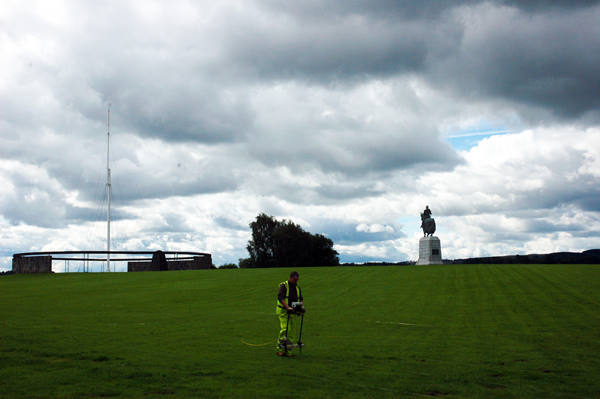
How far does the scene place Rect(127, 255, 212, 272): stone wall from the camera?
47853 mm

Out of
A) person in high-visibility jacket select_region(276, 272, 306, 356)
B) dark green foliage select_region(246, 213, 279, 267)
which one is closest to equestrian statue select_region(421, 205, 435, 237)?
dark green foliage select_region(246, 213, 279, 267)

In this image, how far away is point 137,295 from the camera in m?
26.2

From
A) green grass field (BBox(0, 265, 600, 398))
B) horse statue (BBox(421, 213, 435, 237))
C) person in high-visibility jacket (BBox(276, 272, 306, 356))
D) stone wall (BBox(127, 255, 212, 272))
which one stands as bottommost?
green grass field (BBox(0, 265, 600, 398))

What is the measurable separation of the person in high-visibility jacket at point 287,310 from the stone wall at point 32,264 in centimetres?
3979

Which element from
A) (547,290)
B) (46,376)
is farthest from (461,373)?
(547,290)

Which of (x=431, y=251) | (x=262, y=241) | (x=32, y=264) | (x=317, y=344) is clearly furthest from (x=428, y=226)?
(x=317, y=344)

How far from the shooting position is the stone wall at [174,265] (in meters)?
47.9

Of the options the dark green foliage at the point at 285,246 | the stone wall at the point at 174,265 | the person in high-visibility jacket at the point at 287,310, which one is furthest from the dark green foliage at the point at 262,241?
the person in high-visibility jacket at the point at 287,310

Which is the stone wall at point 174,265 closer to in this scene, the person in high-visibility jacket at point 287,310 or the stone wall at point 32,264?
the stone wall at point 32,264

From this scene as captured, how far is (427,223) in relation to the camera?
56.2m

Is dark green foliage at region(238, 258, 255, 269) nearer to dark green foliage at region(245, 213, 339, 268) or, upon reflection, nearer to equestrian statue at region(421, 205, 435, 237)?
dark green foliage at region(245, 213, 339, 268)

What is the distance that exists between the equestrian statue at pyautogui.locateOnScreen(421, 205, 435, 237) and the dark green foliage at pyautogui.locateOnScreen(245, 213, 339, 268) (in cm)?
2628

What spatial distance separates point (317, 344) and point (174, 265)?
40.0 m

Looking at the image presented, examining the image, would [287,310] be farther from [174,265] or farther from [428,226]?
[428,226]
